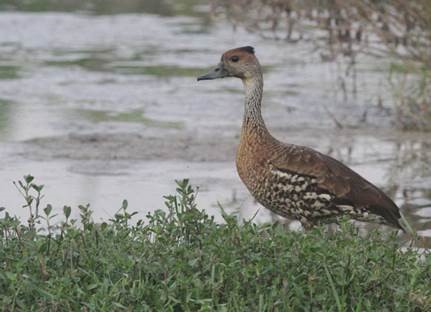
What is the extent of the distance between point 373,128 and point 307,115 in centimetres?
85

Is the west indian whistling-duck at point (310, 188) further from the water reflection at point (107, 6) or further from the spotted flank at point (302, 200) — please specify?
the water reflection at point (107, 6)

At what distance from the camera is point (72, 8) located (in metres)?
19.2

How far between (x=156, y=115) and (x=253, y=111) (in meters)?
4.25

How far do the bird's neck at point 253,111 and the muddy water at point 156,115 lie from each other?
3.23 feet

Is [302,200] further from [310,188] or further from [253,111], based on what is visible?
[253,111]

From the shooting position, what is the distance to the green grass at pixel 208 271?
18.6ft

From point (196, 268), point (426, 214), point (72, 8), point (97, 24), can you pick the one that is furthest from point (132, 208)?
point (72, 8)

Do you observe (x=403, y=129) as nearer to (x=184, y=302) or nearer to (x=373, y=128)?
(x=373, y=128)

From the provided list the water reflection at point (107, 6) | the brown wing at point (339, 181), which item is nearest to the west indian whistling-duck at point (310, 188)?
the brown wing at point (339, 181)

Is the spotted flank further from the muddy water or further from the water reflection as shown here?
the water reflection

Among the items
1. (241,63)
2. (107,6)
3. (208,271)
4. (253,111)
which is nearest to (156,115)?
(241,63)

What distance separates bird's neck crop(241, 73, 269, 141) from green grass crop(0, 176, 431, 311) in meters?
1.83

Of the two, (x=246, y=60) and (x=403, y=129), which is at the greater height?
(x=246, y=60)

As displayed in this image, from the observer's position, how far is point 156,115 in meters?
12.5
